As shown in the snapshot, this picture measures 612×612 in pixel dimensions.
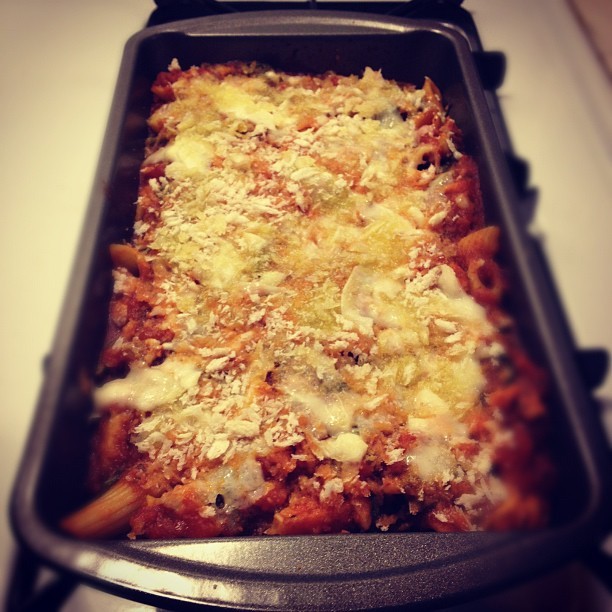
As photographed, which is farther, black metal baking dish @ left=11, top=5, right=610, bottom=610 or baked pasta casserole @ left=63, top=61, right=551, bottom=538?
baked pasta casserole @ left=63, top=61, right=551, bottom=538

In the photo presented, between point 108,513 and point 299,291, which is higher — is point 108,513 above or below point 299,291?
below

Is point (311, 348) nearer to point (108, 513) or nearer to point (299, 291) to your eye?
point (299, 291)

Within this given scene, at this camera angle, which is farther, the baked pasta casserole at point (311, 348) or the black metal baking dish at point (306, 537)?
the baked pasta casserole at point (311, 348)

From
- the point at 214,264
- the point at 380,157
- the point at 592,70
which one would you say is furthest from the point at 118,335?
the point at 592,70

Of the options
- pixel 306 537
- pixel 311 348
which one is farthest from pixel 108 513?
pixel 311 348

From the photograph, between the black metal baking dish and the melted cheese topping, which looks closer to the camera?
the black metal baking dish

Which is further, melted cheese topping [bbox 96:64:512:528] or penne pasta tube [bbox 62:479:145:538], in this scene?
melted cheese topping [bbox 96:64:512:528]
